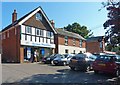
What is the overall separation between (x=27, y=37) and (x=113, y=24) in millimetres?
20194

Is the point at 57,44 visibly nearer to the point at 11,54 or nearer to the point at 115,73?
the point at 11,54

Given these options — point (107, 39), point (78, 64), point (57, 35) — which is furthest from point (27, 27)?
point (107, 39)

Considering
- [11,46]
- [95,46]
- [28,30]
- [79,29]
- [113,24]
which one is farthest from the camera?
[79,29]

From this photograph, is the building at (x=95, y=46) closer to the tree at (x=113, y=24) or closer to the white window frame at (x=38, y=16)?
the white window frame at (x=38, y=16)

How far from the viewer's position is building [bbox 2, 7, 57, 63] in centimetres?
3262

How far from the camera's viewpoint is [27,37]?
33344 mm

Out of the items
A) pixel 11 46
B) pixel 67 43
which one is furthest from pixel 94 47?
pixel 11 46

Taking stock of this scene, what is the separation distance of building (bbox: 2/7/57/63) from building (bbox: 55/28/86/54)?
1428 mm

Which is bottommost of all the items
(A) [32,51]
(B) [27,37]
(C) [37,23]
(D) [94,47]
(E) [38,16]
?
(A) [32,51]

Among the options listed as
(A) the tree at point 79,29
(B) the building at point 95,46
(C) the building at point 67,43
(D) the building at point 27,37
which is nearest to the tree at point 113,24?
(D) the building at point 27,37

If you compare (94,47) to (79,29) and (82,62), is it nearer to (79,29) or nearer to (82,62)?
(79,29)

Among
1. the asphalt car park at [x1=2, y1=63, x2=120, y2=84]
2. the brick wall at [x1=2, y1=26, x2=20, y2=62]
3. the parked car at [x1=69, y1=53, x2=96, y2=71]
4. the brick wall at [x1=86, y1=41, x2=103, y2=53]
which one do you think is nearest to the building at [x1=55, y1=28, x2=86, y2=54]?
the brick wall at [x1=2, y1=26, x2=20, y2=62]

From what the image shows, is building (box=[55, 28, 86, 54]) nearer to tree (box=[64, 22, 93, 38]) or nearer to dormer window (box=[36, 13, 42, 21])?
dormer window (box=[36, 13, 42, 21])

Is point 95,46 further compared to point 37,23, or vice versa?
point 95,46
